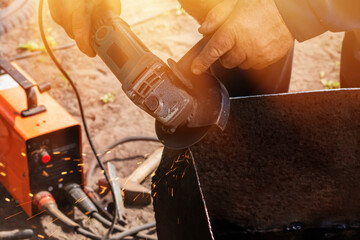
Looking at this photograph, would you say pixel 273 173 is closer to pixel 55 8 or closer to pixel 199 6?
pixel 199 6

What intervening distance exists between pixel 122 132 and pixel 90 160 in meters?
0.39

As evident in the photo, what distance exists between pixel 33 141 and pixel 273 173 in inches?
48.5

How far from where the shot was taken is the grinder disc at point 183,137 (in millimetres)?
1564

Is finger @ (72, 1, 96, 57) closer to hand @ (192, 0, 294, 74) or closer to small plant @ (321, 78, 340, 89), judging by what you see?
hand @ (192, 0, 294, 74)

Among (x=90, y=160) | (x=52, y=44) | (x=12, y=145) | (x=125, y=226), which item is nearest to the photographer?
(x=12, y=145)

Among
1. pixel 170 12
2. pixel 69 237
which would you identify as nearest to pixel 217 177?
pixel 69 237

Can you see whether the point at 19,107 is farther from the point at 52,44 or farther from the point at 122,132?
the point at 52,44

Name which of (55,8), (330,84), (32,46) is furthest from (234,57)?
(32,46)

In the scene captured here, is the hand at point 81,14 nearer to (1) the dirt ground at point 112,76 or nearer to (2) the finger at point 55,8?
(2) the finger at point 55,8

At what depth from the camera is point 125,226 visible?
2451 millimetres

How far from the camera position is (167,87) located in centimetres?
147

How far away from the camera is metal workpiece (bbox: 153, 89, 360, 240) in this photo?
1.65 metres

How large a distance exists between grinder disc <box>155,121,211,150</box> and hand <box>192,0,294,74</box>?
0.23m

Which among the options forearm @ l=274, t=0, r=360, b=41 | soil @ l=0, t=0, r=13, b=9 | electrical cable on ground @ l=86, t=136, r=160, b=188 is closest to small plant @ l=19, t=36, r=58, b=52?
soil @ l=0, t=0, r=13, b=9
